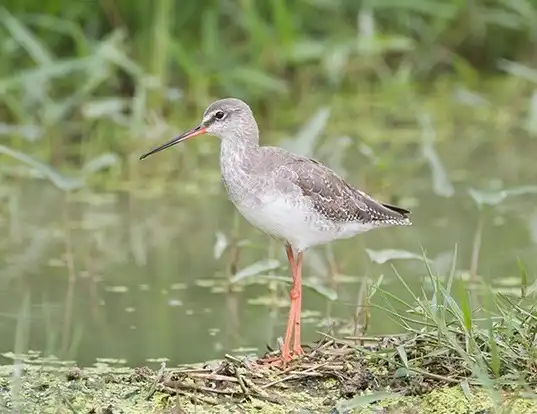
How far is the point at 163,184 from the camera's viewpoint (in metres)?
9.23

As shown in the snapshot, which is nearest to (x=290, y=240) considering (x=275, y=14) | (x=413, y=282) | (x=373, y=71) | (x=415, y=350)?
(x=415, y=350)

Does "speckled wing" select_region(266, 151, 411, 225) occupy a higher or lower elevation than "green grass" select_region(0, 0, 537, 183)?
lower

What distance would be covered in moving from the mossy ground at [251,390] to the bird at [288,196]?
0.23m

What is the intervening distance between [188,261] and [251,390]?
2.37 meters

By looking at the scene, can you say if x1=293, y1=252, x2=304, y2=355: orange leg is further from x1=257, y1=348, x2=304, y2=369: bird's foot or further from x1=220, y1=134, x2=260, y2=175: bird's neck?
x1=220, y1=134, x2=260, y2=175: bird's neck

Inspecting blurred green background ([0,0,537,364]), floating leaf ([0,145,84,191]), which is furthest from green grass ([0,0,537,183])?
floating leaf ([0,145,84,191])

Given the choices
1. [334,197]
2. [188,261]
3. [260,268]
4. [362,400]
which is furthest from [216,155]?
[362,400]

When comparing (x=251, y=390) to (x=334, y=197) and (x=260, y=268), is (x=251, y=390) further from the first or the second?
(x=260, y=268)

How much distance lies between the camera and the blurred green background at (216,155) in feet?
22.9

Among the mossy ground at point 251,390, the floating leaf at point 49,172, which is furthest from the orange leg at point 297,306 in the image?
the floating leaf at point 49,172

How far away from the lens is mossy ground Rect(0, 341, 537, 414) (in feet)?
17.6

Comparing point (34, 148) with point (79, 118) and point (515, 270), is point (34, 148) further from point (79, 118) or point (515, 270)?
point (515, 270)

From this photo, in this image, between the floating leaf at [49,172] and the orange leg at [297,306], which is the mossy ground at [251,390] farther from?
the floating leaf at [49,172]

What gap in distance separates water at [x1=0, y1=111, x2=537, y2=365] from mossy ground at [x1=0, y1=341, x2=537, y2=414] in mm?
532
